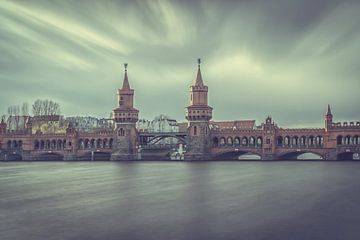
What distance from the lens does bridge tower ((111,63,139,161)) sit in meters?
116

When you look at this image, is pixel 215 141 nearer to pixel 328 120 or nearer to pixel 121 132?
pixel 121 132

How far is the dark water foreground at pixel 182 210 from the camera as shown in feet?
94.2

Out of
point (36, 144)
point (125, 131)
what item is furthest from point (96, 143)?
point (36, 144)

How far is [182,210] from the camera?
119 feet

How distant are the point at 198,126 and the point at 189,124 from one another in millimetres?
2232

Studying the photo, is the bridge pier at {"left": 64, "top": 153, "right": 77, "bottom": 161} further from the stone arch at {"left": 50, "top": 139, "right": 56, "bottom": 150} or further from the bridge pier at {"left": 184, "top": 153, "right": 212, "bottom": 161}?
the bridge pier at {"left": 184, "top": 153, "right": 212, "bottom": 161}

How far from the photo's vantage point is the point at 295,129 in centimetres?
10819

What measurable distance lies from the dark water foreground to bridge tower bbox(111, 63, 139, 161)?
191 ft

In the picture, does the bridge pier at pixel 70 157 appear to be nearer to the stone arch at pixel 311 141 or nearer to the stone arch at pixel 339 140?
the stone arch at pixel 311 141

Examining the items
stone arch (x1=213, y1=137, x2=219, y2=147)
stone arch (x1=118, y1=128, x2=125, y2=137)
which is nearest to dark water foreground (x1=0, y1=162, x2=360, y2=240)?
stone arch (x1=213, y1=137, x2=219, y2=147)

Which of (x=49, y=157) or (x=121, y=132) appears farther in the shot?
(x=49, y=157)

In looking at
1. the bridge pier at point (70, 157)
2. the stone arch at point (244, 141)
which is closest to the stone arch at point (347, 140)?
the stone arch at point (244, 141)

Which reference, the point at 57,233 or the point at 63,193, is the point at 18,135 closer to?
the point at 63,193

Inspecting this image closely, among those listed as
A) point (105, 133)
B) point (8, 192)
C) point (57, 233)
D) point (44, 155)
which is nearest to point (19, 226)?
point (57, 233)
